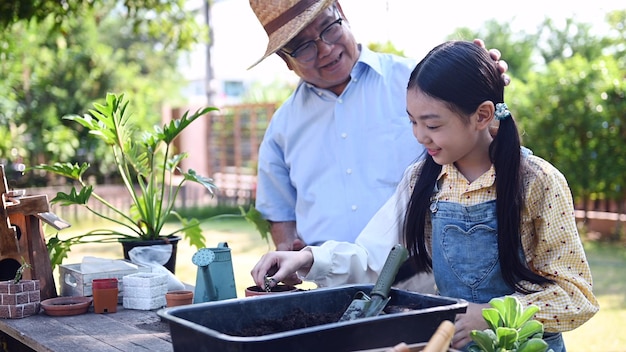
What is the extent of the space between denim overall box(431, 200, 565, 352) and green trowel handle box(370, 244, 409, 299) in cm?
44

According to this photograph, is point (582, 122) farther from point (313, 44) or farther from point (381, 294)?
point (381, 294)

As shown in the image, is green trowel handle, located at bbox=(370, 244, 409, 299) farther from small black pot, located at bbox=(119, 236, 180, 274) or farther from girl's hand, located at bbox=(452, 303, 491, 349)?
small black pot, located at bbox=(119, 236, 180, 274)

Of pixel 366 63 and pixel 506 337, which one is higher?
pixel 366 63

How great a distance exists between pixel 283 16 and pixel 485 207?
1127mm

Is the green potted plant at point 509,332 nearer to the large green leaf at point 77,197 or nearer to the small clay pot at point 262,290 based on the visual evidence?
the small clay pot at point 262,290

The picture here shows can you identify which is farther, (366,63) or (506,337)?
(366,63)

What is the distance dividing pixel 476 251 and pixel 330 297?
48cm

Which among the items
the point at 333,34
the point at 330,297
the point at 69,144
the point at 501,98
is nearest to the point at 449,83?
the point at 501,98

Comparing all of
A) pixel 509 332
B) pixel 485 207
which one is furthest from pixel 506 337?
pixel 485 207

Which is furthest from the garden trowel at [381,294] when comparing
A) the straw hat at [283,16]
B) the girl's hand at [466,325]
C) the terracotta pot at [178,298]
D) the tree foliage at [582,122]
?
the tree foliage at [582,122]

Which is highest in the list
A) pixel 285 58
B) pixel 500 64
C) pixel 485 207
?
pixel 285 58

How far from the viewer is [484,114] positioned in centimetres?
195

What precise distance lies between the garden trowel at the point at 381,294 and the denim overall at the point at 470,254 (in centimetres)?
43

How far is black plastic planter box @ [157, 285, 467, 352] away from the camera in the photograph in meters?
1.29
